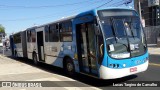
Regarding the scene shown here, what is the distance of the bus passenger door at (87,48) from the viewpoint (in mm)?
10414

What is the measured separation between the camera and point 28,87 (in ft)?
32.1

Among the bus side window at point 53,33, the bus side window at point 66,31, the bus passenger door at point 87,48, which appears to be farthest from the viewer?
the bus side window at point 53,33

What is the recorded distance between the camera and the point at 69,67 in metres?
12.9

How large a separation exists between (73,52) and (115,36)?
2802 mm

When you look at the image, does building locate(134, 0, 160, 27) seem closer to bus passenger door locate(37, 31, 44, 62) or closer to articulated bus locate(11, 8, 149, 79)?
bus passenger door locate(37, 31, 44, 62)

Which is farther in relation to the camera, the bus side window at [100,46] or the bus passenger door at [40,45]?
the bus passenger door at [40,45]

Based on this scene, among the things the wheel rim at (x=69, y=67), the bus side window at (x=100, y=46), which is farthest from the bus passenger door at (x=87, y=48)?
the wheel rim at (x=69, y=67)

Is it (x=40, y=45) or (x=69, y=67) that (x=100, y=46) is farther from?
(x=40, y=45)

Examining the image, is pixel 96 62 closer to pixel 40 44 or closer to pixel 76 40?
pixel 76 40

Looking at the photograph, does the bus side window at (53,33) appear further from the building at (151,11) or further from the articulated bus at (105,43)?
the building at (151,11)

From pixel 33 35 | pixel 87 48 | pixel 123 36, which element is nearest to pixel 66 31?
pixel 87 48

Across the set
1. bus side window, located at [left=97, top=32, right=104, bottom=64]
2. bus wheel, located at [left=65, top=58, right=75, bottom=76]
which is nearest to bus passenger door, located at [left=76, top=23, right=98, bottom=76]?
bus side window, located at [left=97, top=32, right=104, bottom=64]

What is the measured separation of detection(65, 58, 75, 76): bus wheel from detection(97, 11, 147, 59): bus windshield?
3159 mm

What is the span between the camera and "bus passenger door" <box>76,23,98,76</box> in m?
10.4
